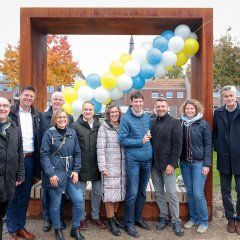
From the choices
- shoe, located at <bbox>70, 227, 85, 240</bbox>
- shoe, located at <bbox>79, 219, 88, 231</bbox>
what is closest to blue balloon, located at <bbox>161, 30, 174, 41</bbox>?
shoe, located at <bbox>79, 219, 88, 231</bbox>

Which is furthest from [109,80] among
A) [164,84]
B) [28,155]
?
[164,84]

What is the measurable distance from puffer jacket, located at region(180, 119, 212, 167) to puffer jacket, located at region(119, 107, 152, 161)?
533 mm

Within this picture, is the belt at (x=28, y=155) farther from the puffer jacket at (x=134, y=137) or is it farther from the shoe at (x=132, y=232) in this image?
the shoe at (x=132, y=232)

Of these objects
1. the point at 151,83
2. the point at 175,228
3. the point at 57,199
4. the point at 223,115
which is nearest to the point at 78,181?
the point at 57,199

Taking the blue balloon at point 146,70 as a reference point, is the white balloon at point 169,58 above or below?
above

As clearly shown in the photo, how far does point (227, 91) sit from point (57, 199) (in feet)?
8.65

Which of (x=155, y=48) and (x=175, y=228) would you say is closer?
(x=175, y=228)

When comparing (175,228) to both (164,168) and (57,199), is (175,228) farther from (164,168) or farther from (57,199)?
(57,199)

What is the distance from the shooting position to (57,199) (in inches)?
152

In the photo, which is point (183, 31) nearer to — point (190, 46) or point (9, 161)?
point (190, 46)

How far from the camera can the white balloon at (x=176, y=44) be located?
4.81 meters

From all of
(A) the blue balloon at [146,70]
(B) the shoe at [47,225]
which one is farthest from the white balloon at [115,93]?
(B) the shoe at [47,225]

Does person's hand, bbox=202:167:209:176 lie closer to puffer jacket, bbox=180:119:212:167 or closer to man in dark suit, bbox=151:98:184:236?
puffer jacket, bbox=180:119:212:167

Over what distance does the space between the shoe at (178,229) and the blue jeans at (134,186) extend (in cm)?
51
